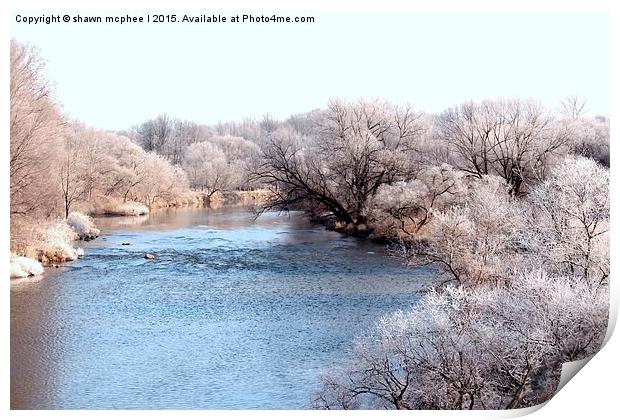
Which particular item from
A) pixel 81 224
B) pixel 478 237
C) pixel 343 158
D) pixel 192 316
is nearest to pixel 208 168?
pixel 81 224

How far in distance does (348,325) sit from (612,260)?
2.66 m

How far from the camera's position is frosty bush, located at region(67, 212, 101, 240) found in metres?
8.68

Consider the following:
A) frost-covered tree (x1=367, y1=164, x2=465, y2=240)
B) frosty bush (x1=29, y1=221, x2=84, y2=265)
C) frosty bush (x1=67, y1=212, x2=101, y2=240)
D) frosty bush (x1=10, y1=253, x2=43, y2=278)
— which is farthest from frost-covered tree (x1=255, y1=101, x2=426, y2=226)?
frosty bush (x1=10, y1=253, x2=43, y2=278)

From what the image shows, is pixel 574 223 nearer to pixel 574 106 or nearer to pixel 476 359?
pixel 574 106

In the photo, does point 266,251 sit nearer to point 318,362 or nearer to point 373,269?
point 373,269

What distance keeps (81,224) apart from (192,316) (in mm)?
2153

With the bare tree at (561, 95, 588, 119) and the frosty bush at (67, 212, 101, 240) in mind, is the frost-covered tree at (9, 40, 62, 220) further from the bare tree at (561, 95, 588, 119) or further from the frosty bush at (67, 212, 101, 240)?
the bare tree at (561, 95, 588, 119)

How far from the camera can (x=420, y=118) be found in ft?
29.3

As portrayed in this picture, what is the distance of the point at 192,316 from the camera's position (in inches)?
302

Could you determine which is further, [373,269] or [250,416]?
[373,269]

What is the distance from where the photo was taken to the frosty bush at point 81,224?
8.68 meters

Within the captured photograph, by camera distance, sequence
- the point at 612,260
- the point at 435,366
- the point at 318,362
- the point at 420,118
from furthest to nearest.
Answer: the point at 420,118 → the point at 318,362 → the point at 612,260 → the point at 435,366

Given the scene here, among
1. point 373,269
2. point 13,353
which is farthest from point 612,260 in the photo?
point 13,353

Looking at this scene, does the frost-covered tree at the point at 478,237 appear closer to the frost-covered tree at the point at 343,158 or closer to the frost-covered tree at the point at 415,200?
the frost-covered tree at the point at 415,200
